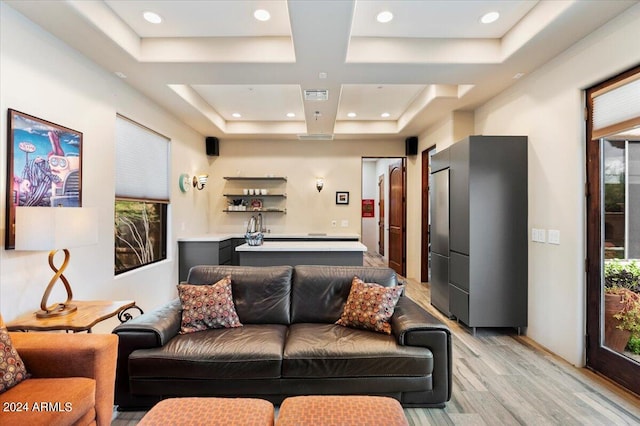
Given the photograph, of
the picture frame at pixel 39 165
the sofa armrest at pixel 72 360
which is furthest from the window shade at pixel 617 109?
the picture frame at pixel 39 165

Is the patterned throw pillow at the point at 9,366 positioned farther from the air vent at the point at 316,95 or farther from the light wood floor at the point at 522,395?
the air vent at the point at 316,95

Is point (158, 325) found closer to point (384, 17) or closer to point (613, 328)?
point (384, 17)

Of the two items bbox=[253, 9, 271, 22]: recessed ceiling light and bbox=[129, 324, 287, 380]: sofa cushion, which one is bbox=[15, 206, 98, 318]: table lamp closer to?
bbox=[129, 324, 287, 380]: sofa cushion

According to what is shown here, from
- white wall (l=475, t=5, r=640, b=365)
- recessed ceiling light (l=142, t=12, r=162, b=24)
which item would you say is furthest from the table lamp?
white wall (l=475, t=5, r=640, b=365)

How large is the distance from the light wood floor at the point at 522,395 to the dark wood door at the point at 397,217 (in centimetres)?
333

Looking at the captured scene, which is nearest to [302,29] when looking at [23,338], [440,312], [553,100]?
[553,100]

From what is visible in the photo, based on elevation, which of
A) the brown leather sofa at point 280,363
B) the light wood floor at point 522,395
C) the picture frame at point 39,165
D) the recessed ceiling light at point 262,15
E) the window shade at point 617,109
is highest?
the recessed ceiling light at point 262,15

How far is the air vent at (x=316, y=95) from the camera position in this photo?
12.6 feet

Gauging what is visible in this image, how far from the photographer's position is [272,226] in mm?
6375

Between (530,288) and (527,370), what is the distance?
0.98m

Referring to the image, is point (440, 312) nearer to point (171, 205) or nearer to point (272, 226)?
point (272, 226)

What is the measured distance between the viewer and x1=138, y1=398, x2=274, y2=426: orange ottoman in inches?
55.8

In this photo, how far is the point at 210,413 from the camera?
57.7 inches

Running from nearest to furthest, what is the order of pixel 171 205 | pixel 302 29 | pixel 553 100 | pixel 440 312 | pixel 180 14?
pixel 302 29
pixel 180 14
pixel 553 100
pixel 440 312
pixel 171 205
